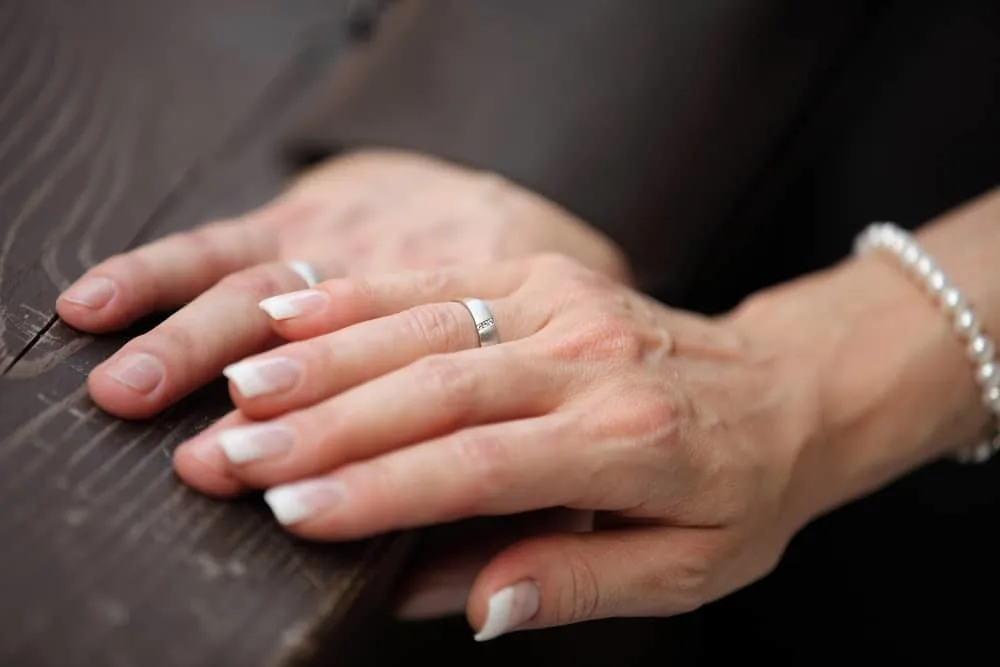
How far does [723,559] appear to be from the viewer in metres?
0.60

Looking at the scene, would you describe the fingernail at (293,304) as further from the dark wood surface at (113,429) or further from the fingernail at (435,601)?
the fingernail at (435,601)

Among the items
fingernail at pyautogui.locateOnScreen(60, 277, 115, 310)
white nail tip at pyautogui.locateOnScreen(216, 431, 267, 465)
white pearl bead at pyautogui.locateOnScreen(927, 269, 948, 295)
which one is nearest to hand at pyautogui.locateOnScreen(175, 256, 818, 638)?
white nail tip at pyautogui.locateOnScreen(216, 431, 267, 465)

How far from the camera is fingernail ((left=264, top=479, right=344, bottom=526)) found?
467mm

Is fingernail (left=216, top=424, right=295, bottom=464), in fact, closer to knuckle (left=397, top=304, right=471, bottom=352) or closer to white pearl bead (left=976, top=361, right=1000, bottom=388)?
knuckle (left=397, top=304, right=471, bottom=352)

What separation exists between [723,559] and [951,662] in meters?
0.48

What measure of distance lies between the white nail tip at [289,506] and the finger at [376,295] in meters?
0.11

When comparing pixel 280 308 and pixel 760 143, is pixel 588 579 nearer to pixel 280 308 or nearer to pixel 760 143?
pixel 280 308

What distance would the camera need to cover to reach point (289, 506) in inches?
18.4

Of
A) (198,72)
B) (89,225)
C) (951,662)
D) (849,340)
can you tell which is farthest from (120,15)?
(951,662)

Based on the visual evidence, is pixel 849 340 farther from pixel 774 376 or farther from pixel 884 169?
pixel 884 169

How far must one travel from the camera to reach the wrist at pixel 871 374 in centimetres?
71

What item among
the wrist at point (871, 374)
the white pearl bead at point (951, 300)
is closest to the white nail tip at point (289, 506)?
the wrist at point (871, 374)

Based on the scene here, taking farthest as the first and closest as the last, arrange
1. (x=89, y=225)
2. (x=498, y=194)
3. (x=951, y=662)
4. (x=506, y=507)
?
(x=951, y=662) < (x=498, y=194) < (x=89, y=225) < (x=506, y=507)

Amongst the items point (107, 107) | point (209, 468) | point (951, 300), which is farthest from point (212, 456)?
point (951, 300)
